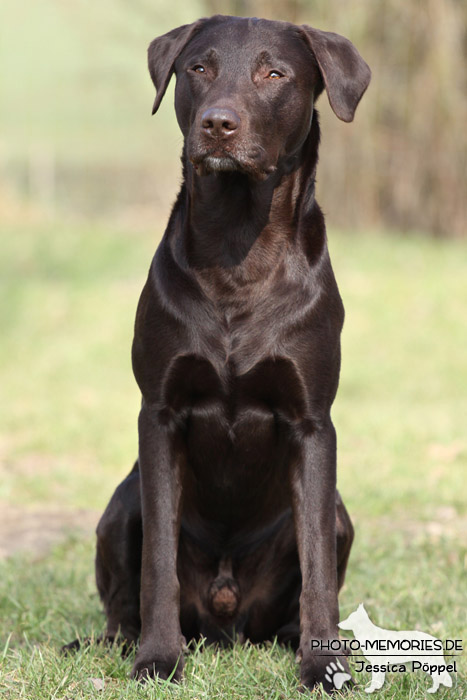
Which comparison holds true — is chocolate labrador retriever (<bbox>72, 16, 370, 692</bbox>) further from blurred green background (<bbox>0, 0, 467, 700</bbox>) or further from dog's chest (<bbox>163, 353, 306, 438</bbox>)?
blurred green background (<bbox>0, 0, 467, 700</bbox>)

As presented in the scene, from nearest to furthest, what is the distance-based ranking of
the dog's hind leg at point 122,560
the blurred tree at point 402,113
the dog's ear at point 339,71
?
1. the dog's ear at point 339,71
2. the dog's hind leg at point 122,560
3. the blurred tree at point 402,113

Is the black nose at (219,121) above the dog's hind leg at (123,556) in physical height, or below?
above

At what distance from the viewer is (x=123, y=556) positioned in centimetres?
315

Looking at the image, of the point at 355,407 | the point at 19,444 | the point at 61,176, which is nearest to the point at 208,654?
the point at 19,444

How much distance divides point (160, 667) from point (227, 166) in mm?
1405

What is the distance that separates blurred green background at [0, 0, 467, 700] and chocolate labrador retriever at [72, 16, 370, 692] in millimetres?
363

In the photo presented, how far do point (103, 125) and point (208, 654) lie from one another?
19177 millimetres

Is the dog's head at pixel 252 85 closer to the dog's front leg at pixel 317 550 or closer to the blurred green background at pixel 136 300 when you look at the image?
the blurred green background at pixel 136 300

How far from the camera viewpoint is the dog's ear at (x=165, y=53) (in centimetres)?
301

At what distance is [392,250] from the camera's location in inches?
514

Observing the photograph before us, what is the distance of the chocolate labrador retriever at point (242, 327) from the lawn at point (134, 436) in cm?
33

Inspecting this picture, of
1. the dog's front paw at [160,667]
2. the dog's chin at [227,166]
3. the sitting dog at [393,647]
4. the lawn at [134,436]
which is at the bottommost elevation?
the lawn at [134,436]

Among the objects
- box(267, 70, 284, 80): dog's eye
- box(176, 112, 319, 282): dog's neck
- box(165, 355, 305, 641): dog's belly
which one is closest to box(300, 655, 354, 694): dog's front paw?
box(165, 355, 305, 641): dog's belly

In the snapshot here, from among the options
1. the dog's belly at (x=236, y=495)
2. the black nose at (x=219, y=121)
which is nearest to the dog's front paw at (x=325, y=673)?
the dog's belly at (x=236, y=495)
